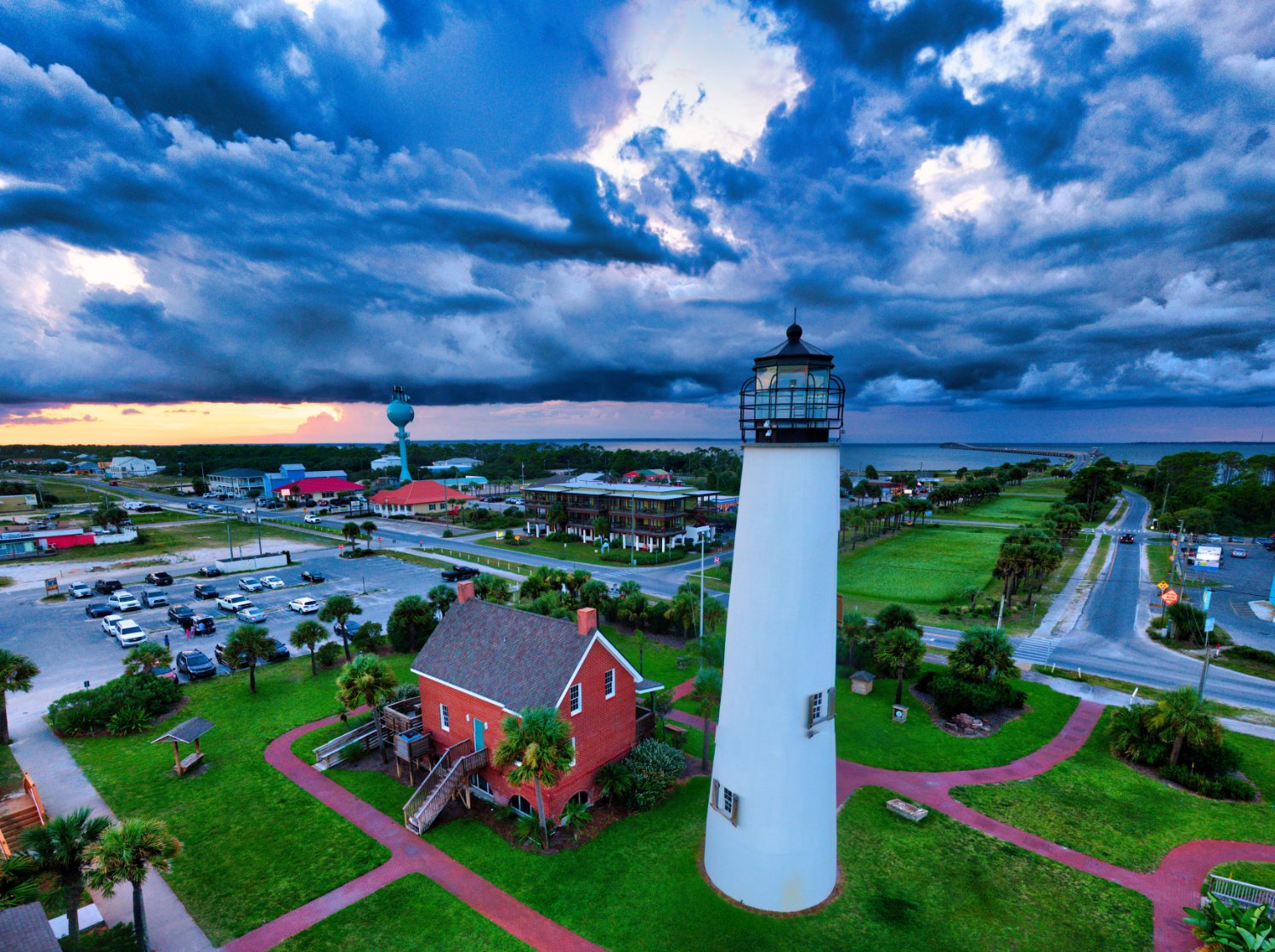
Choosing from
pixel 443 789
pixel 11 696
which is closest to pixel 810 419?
pixel 443 789

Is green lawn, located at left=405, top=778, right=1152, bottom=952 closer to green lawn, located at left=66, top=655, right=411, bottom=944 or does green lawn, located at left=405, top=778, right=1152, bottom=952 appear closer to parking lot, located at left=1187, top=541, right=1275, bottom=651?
green lawn, located at left=66, top=655, right=411, bottom=944

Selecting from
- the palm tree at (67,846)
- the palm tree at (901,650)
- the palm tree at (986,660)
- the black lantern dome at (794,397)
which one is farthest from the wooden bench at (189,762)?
the palm tree at (986,660)

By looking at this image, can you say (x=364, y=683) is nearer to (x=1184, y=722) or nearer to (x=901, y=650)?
(x=901, y=650)

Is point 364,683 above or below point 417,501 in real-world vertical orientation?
below

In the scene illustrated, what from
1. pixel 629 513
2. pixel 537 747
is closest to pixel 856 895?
pixel 537 747

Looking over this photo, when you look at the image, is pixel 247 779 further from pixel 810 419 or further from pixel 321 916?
pixel 810 419

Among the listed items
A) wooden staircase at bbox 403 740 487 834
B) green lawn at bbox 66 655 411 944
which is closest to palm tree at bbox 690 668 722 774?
wooden staircase at bbox 403 740 487 834

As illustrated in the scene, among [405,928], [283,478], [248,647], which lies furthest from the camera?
[283,478]
